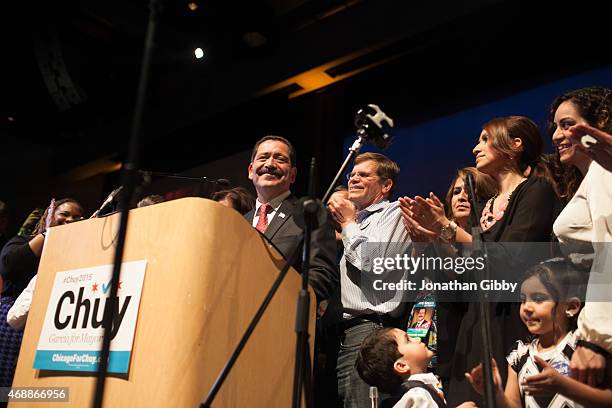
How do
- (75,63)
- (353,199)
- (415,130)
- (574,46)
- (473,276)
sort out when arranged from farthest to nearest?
(75,63), (415,130), (574,46), (353,199), (473,276)

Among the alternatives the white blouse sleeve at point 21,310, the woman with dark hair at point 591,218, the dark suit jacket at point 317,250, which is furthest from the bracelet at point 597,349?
the white blouse sleeve at point 21,310

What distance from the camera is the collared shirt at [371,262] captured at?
2510mm

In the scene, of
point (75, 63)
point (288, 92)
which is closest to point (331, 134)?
point (288, 92)

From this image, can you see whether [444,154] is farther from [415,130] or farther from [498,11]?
[498,11]

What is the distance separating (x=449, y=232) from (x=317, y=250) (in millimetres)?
504

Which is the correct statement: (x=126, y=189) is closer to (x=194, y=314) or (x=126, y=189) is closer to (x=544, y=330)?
(x=194, y=314)

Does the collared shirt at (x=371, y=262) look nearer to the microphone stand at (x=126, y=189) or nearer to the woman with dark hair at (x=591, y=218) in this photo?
the woman with dark hair at (x=591, y=218)

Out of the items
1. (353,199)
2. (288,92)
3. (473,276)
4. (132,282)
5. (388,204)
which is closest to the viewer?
(132,282)

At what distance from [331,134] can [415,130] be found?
0.75 m

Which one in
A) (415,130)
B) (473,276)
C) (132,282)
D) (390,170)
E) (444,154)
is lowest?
(132,282)

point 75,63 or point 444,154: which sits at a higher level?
point 75,63

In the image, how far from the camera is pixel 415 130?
164 inches

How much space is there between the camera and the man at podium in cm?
236

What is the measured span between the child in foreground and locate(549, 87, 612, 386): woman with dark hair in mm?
704
